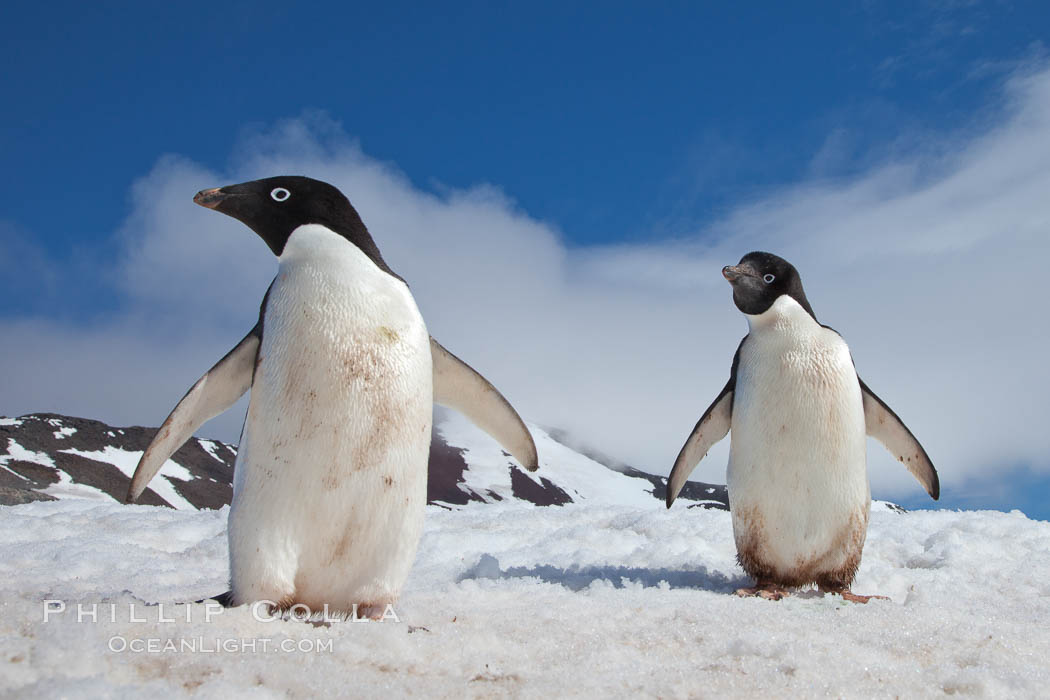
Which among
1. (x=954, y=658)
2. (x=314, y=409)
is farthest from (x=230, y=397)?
(x=954, y=658)

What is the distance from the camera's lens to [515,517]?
7.56 meters

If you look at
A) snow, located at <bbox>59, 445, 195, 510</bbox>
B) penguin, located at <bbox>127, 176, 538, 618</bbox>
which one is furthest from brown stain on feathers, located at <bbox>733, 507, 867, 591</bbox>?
snow, located at <bbox>59, 445, 195, 510</bbox>

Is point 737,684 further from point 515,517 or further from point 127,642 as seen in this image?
point 515,517

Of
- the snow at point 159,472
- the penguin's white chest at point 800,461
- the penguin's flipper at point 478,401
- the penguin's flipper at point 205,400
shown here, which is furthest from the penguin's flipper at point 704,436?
the snow at point 159,472

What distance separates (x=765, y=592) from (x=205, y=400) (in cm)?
346

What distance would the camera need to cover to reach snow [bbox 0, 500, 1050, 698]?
241 centimetres

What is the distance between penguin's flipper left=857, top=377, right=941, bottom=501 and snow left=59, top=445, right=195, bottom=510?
17974mm

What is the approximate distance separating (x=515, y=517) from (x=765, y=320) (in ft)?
10.9

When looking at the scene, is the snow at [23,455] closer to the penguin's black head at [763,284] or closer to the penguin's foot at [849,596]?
the penguin's black head at [763,284]

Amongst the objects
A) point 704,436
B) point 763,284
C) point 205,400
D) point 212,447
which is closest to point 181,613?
point 205,400

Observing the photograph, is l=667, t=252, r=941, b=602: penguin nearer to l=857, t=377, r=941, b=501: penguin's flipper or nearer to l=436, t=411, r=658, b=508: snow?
l=857, t=377, r=941, b=501: penguin's flipper

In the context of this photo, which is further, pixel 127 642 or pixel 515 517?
pixel 515 517

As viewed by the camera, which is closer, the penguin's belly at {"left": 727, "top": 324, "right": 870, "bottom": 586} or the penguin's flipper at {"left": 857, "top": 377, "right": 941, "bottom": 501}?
the penguin's belly at {"left": 727, "top": 324, "right": 870, "bottom": 586}

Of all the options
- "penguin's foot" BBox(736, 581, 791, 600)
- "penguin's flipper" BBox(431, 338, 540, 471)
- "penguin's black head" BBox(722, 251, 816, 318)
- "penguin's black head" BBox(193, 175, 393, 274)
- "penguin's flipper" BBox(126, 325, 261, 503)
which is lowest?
"penguin's foot" BBox(736, 581, 791, 600)
